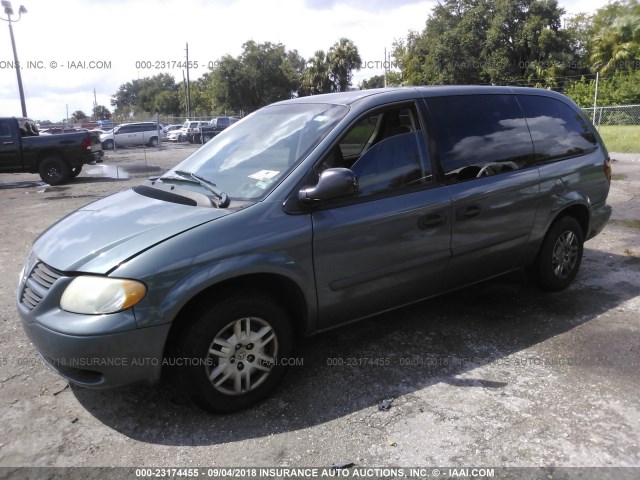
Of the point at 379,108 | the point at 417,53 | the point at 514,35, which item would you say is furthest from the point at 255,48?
the point at 379,108

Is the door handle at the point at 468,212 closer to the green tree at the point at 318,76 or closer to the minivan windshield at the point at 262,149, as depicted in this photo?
the minivan windshield at the point at 262,149

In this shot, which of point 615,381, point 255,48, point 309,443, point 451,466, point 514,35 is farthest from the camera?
point 255,48

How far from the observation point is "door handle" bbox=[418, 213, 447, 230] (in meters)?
3.50

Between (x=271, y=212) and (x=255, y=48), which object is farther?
(x=255, y=48)

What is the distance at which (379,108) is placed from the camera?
3518 mm

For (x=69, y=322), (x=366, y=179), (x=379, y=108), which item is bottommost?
(x=69, y=322)

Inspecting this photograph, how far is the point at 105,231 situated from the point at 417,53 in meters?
48.4

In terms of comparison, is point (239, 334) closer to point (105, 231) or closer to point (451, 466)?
point (105, 231)

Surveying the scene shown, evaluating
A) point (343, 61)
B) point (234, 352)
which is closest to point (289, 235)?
point (234, 352)


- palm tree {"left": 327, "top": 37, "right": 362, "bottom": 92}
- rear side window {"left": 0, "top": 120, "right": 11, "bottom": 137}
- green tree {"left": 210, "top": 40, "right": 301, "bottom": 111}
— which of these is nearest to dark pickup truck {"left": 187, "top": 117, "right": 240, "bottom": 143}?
green tree {"left": 210, "top": 40, "right": 301, "bottom": 111}

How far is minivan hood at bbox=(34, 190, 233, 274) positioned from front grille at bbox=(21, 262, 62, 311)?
0.16ft

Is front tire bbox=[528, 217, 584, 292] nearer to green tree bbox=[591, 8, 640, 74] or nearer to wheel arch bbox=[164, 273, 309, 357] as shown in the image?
wheel arch bbox=[164, 273, 309, 357]

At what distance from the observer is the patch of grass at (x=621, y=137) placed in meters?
17.9

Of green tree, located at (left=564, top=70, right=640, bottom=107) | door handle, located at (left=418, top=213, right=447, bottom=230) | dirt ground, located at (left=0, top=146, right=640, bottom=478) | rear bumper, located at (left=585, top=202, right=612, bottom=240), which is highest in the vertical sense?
green tree, located at (left=564, top=70, right=640, bottom=107)
